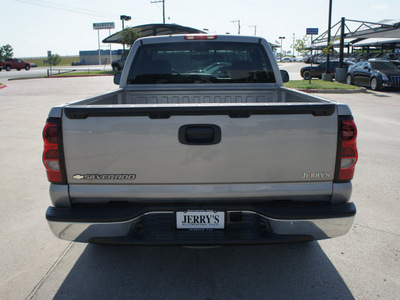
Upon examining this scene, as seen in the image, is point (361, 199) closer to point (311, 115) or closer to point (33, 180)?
point (311, 115)

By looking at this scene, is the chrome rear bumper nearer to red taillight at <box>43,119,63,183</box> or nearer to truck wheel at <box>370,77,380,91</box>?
red taillight at <box>43,119,63,183</box>

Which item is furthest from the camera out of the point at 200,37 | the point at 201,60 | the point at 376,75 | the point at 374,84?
the point at 374,84

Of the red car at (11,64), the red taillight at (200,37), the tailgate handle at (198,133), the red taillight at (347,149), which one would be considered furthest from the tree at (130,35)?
the red taillight at (347,149)

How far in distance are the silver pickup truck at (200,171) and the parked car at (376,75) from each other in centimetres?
1844

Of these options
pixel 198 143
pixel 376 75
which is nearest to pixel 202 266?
pixel 198 143

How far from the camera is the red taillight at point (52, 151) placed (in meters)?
2.52

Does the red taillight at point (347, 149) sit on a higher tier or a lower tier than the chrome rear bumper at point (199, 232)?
higher

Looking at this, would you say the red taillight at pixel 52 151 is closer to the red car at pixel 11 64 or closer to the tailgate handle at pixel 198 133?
the tailgate handle at pixel 198 133

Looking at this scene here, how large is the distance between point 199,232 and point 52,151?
1.20 metres

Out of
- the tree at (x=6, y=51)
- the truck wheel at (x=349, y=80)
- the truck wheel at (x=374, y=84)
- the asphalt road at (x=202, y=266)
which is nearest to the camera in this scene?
the asphalt road at (x=202, y=266)

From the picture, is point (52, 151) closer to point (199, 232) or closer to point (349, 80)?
point (199, 232)

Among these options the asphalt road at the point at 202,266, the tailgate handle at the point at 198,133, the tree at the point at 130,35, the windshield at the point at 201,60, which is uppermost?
the tree at the point at 130,35

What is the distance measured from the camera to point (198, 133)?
2502 millimetres

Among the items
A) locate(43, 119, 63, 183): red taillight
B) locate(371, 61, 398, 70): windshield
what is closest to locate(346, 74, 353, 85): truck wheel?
locate(371, 61, 398, 70): windshield
